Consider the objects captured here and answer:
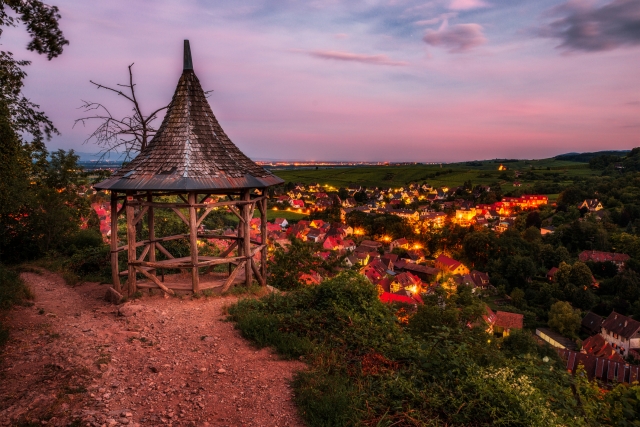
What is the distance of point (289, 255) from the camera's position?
12234mm

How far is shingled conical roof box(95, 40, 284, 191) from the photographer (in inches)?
340

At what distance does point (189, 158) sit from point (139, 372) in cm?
504

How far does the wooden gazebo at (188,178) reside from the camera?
874 centimetres

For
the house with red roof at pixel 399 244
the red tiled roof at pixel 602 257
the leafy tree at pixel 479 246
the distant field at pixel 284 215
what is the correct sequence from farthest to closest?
the distant field at pixel 284 215
the house with red roof at pixel 399 244
the leafy tree at pixel 479 246
the red tiled roof at pixel 602 257

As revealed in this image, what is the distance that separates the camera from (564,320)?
37.9 m

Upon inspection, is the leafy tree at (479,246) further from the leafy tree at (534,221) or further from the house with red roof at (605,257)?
the leafy tree at (534,221)

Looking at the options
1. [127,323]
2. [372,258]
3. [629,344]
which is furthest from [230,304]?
[372,258]

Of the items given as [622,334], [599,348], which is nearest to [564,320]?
[622,334]

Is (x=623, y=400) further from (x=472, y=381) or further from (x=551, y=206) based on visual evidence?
(x=551, y=206)

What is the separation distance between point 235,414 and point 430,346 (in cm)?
344

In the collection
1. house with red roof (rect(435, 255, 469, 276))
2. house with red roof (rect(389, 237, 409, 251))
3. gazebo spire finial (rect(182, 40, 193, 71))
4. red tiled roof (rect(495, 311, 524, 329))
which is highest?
gazebo spire finial (rect(182, 40, 193, 71))

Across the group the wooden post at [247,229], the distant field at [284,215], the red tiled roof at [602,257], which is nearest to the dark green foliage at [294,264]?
the wooden post at [247,229]

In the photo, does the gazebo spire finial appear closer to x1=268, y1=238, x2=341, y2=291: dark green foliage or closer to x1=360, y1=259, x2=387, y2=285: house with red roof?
x1=268, y1=238, x2=341, y2=291: dark green foliage

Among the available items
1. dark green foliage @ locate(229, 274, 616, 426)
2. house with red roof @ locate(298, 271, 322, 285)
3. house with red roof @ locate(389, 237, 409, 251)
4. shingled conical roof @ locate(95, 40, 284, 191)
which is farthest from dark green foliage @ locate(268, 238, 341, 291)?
house with red roof @ locate(389, 237, 409, 251)
